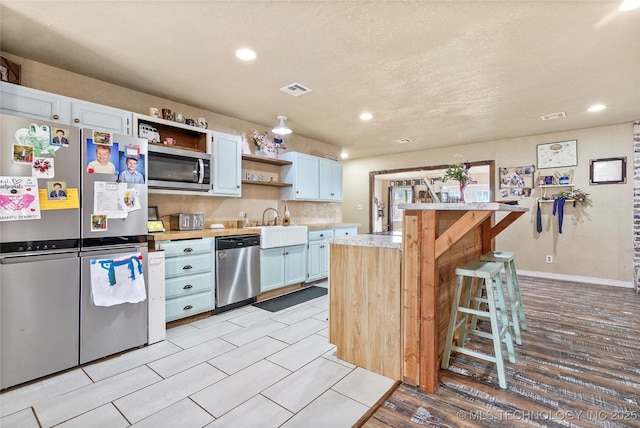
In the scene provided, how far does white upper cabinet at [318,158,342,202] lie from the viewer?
5.10 m

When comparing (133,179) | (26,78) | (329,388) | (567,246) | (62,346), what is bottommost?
(329,388)

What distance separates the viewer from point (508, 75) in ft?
9.30

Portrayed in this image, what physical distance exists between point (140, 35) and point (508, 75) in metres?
3.18

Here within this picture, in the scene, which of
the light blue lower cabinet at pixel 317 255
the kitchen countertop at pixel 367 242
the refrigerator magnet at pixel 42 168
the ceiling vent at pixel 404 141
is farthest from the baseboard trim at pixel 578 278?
the refrigerator magnet at pixel 42 168

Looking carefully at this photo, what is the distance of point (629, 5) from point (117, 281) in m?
4.02

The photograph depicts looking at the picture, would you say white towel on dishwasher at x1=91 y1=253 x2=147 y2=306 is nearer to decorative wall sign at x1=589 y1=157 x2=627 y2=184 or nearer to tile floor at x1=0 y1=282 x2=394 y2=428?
tile floor at x1=0 y1=282 x2=394 y2=428

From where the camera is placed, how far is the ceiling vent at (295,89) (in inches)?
122

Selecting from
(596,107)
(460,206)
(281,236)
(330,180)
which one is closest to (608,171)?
(596,107)

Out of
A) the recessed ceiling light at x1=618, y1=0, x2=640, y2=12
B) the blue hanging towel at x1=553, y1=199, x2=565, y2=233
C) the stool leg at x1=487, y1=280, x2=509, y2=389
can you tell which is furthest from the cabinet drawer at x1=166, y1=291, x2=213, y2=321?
the blue hanging towel at x1=553, y1=199, x2=565, y2=233

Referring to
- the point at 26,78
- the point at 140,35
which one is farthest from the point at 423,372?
the point at 26,78

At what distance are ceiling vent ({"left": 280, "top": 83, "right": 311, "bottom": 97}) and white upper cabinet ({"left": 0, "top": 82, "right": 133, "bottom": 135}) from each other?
5.03 feet

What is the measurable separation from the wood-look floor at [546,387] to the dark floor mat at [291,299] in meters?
1.98

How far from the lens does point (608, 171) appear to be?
4.57 metres

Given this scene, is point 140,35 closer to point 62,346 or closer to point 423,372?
point 62,346
